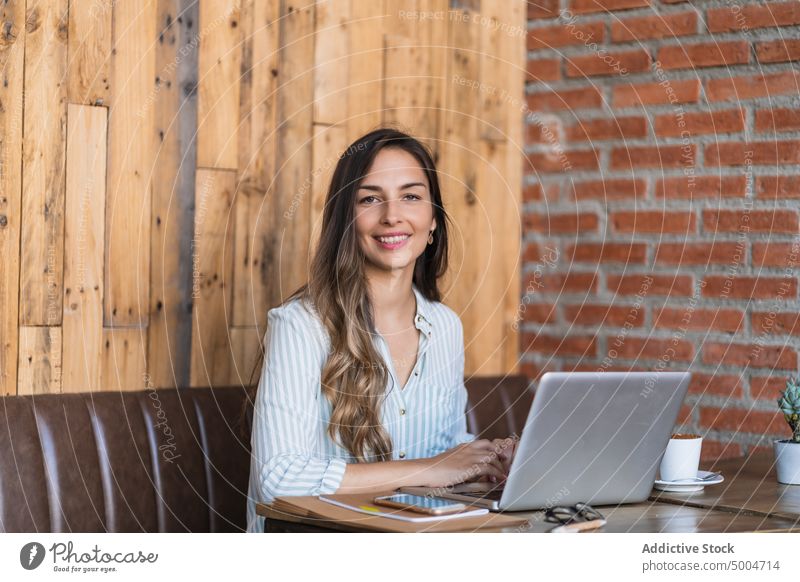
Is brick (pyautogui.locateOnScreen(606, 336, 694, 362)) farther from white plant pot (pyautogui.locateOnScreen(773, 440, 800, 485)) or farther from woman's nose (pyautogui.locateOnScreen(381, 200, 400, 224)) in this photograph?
woman's nose (pyautogui.locateOnScreen(381, 200, 400, 224))

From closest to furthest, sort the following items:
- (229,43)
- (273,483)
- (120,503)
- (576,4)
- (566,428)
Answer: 1. (566,428)
2. (273,483)
3. (120,503)
4. (229,43)
5. (576,4)

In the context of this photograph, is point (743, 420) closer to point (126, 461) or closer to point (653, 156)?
point (653, 156)

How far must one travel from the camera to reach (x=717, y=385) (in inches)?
96.9

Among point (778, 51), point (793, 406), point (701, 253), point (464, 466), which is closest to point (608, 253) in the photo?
point (701, 253)

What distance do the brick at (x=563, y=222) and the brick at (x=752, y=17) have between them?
51cm

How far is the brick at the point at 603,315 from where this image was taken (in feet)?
8.52

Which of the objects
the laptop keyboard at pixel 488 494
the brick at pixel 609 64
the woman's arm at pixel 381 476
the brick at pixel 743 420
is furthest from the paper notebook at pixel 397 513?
the brick at pixel 609 64

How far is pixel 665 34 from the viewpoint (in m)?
2.53

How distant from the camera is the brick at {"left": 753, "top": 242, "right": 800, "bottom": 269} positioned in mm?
2320

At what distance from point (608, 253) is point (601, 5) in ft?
1.89

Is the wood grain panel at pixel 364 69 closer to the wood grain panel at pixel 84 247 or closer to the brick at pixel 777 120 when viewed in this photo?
the wood grain panel at pixel 84 247
